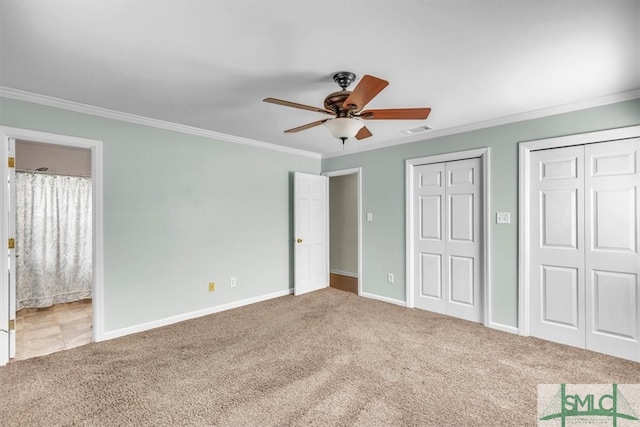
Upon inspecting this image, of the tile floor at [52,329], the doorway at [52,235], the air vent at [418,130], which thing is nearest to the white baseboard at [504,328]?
the air vent at [418,130]

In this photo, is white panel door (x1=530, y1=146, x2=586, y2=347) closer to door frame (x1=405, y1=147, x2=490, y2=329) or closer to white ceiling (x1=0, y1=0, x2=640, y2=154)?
door frame (x1=405, y1=147, x2=490, y2=329)

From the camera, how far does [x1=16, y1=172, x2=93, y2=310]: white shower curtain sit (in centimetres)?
420

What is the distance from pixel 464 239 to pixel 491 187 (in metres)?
0.70

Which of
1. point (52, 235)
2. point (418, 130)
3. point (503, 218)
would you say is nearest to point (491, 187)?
point (503, 218)

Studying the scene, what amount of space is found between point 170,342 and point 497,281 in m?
3.57

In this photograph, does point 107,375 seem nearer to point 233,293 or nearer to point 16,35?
point 233,293

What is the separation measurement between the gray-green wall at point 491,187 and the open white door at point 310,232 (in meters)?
0.57

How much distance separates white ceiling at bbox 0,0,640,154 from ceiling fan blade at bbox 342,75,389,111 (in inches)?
11.8

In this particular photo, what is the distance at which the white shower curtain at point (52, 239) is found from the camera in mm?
4195

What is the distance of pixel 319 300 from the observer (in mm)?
4523

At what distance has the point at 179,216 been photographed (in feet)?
12.0

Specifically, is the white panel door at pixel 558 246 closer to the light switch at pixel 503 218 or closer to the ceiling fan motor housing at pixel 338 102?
the light switch at pixel 503 218

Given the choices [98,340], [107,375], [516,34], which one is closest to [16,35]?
[107,375]

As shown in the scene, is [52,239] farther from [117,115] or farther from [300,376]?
[300,376]
